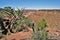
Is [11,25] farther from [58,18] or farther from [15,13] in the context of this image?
[58,18]

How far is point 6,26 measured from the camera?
1113 inches

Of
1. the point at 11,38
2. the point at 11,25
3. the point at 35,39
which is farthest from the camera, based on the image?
the point at 11,25

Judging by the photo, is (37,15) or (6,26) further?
(37,15)

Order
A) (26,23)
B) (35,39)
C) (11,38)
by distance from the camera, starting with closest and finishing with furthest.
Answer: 1. (35,39)
2. (11,38)
3. (26,23)

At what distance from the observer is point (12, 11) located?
95.6 ft

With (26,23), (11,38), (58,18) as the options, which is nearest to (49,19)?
(58,18)

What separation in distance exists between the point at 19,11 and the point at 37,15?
669 inches

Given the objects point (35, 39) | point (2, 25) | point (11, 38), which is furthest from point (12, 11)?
point (35, 39)

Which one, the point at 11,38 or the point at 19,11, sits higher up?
the point at 19,11

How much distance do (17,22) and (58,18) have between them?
51.1 feet

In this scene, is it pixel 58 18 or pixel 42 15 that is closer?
pixel 58 18

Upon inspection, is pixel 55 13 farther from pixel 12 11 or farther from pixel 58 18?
pixel 12 11

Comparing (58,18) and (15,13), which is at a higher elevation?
Answer: (15,13)

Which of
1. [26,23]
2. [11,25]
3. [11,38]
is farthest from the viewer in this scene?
[26,23]
